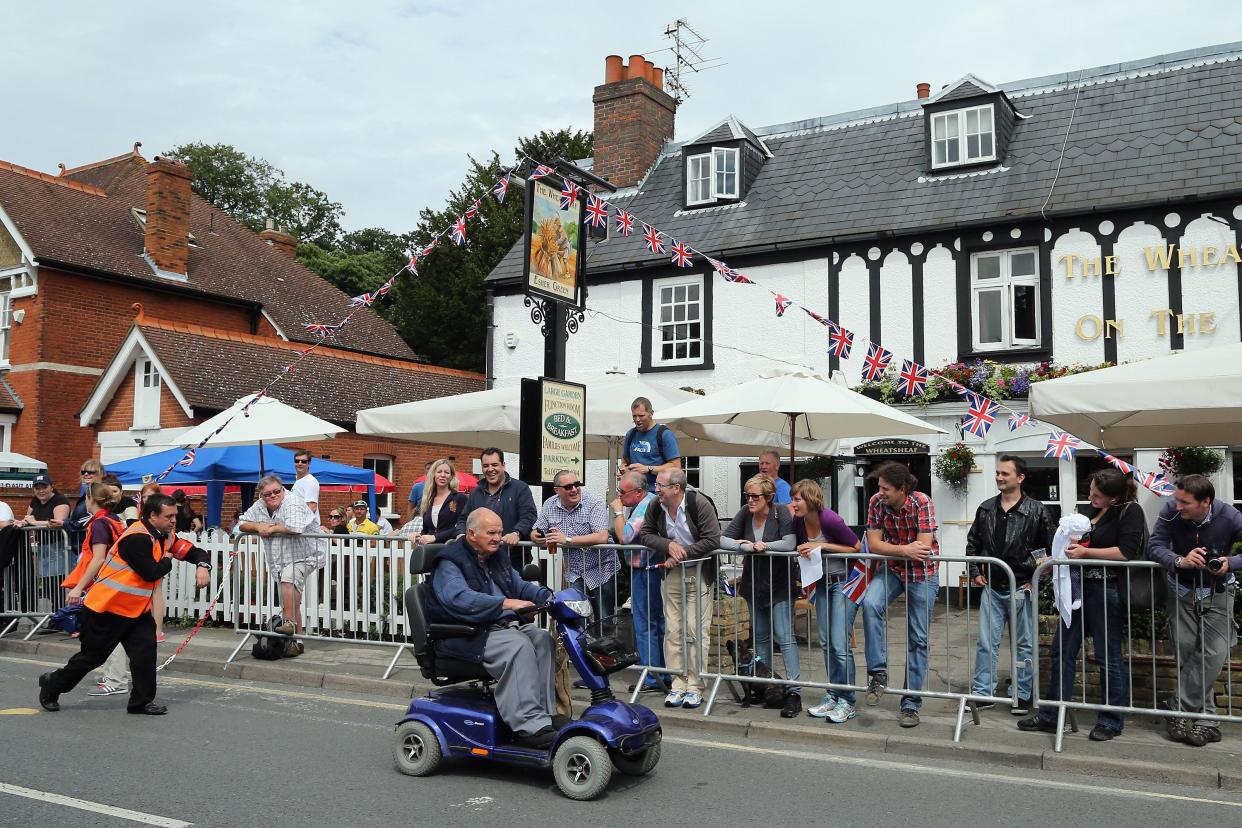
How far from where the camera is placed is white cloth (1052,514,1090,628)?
6.93 metres

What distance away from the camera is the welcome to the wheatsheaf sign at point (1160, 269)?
622 inches

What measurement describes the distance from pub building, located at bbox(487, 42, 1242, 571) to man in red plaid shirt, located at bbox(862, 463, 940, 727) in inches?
305

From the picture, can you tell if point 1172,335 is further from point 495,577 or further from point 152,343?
point 152,343

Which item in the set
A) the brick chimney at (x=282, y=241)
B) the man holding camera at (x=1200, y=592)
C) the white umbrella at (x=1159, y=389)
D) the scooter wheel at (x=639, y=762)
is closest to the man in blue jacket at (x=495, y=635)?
the scooter wheel at (x=639, y=762)

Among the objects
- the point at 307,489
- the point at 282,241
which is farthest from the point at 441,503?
the point at 282,241

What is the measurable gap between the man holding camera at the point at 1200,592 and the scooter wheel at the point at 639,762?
336 cm

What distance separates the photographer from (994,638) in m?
7.13

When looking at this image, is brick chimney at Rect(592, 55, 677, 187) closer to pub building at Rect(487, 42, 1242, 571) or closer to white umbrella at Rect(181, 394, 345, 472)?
pub building at Rect(487, 42, 1242, 571)

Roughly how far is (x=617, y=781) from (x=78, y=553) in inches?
356

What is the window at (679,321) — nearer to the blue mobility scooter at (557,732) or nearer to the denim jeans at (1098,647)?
the denim jeans at (1098,647)

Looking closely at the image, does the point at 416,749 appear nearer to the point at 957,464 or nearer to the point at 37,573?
the point at 37,573

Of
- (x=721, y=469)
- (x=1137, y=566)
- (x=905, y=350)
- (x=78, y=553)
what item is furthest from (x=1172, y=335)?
(x=78, y=553)

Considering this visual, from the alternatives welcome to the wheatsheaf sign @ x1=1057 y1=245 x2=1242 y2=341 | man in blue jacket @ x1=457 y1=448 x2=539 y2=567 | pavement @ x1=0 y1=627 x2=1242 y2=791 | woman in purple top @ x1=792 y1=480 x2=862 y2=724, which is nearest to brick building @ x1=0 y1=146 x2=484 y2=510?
pavement @ x1=0 y1=627 x2=1242 y2=791

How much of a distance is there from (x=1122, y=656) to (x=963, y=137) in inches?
553
